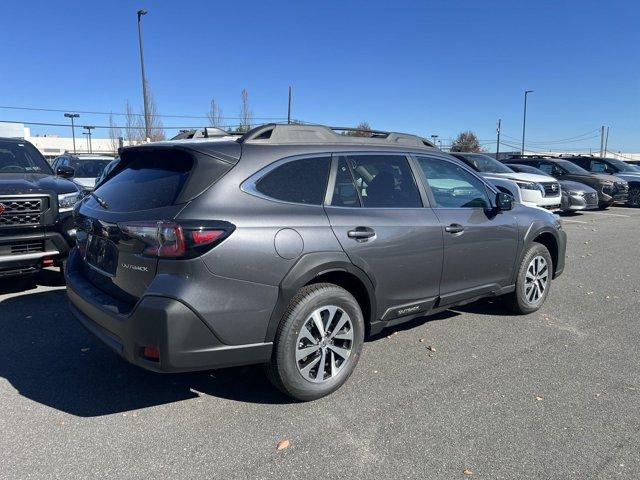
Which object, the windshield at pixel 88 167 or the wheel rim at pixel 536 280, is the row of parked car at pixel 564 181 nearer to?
the wheel rim at pixel 536 280

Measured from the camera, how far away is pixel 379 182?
13.1ft

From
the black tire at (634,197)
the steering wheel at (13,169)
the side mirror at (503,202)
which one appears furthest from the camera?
the black tire at (634,197)

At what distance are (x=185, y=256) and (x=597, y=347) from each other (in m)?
3.71

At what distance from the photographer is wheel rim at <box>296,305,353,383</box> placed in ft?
11.1

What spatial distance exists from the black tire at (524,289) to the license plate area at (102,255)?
150 inches

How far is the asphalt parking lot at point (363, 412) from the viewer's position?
9.16ft

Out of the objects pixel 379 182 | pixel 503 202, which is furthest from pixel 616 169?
pixel 379 182

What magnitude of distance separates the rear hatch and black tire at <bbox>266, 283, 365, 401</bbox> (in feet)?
2.70

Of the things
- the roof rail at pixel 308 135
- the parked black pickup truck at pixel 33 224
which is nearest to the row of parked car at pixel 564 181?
the roof rail at pixel 308 135

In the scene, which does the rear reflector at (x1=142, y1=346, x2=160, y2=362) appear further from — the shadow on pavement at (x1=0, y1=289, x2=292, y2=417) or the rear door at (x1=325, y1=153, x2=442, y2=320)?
the rear door at (x1=325, y1=153, x2=442, y2=320)

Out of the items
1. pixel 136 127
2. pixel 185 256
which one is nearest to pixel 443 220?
pixel 185 256

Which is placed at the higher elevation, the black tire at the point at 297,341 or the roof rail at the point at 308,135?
the roof rail at the point at 308,135

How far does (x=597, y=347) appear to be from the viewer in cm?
452

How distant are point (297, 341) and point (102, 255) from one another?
4.71 feet
